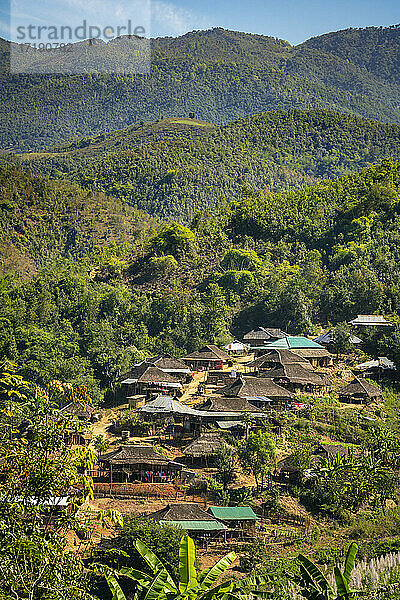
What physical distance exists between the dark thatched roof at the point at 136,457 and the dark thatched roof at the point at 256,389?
20.0ft

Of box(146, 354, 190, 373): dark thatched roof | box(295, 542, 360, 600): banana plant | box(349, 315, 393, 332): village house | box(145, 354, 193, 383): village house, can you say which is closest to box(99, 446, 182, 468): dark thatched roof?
box(145, 354, 193, 383): village house

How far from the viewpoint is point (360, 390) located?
92.1ft

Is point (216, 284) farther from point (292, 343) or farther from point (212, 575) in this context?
point (212, 575)

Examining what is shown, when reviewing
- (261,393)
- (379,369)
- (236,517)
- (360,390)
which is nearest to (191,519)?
(236,517)

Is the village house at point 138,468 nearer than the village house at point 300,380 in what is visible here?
Yes

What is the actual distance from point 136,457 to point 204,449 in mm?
2327

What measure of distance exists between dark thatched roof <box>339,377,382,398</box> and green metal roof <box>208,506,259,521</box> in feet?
34.2

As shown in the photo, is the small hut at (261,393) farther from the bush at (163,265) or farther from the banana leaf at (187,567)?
the bush at (163,265)

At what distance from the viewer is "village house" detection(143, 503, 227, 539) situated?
1734 cm

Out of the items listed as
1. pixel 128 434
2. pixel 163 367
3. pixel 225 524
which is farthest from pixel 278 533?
pixel 163 367

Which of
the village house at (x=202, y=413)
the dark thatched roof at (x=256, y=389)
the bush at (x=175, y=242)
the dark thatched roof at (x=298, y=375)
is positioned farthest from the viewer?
the bush at (x=175, y=242)

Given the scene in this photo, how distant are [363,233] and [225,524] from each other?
35.2 meters

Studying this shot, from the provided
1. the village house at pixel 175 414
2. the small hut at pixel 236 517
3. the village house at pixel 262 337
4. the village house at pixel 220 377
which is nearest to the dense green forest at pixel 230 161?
the village house at pixel 262 337

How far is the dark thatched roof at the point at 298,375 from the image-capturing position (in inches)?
1141
